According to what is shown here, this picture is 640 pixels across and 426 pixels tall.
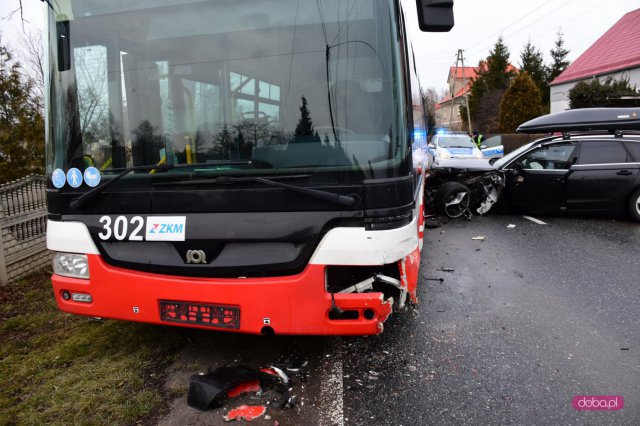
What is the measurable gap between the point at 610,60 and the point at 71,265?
108 ft

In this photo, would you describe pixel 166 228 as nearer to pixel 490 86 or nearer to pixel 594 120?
pixel 594 120

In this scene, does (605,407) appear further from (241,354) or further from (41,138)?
(41,138)

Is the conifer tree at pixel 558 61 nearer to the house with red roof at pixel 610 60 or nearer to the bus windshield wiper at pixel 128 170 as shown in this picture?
the house with red roof at pixel 610 60

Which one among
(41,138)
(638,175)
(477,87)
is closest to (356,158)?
(41,138)

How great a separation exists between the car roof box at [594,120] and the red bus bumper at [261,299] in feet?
25.4

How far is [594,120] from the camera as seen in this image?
27.7 ft

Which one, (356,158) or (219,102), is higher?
(219,102)

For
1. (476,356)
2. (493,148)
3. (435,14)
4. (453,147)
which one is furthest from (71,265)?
(493,148)

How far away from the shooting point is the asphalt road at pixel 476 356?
2.82m

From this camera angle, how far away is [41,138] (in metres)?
7.34

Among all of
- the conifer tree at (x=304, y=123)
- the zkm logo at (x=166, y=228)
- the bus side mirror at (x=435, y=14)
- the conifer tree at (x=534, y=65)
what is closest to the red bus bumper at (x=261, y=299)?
the zkm logo at (x=166, y=228)

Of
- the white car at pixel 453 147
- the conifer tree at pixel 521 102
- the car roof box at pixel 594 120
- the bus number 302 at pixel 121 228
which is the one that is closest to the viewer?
the bus number 302 at pixel 121 228

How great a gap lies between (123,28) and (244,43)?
888 millimetres

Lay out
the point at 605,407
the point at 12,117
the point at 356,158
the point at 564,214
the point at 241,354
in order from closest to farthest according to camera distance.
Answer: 1. the point at 356,158
2. the point at 605,407
3. the point at 241,354
4. the point at 12,117
5. the point at 564,214
